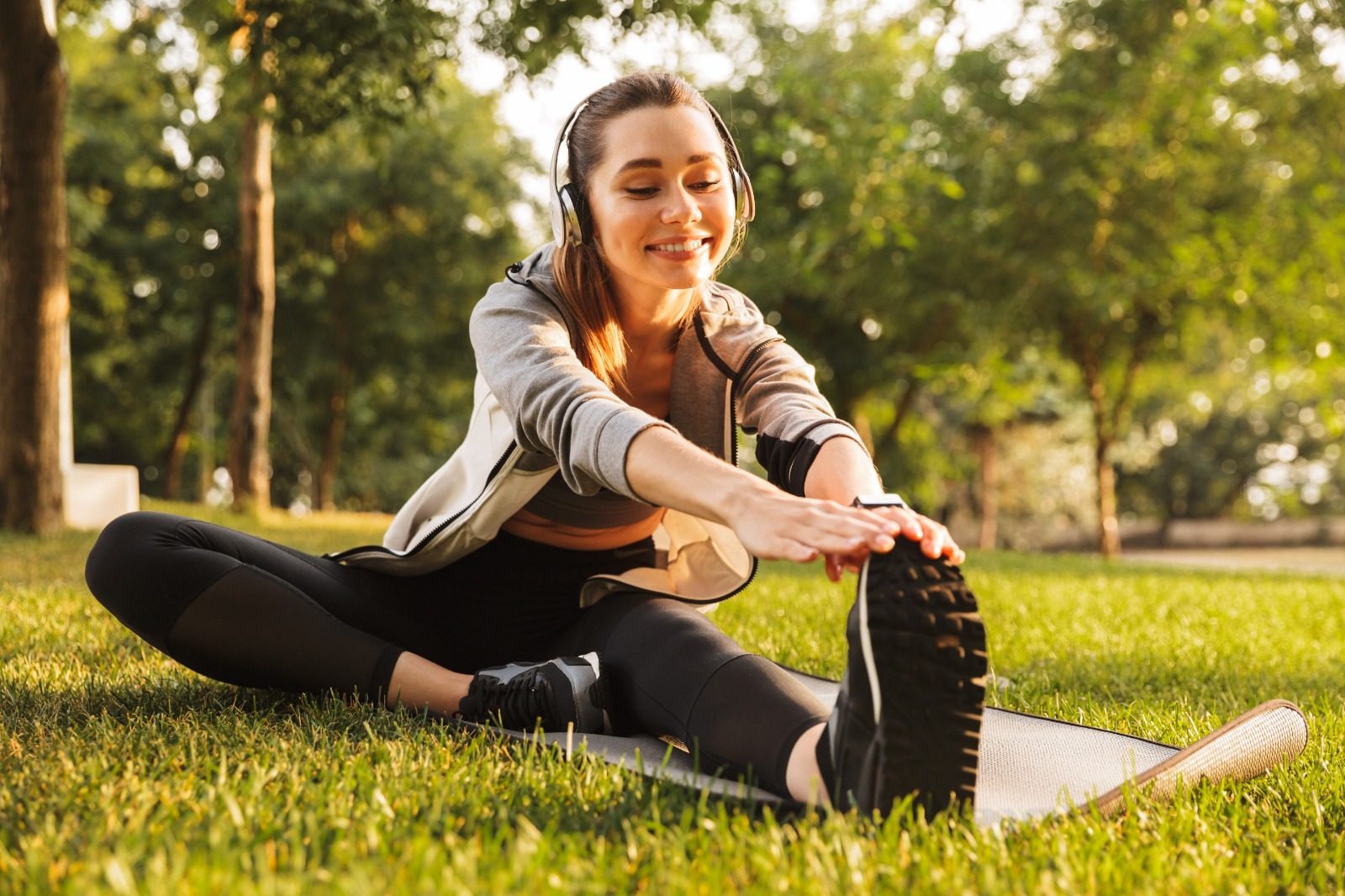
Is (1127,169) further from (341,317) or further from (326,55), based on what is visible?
(341,317)

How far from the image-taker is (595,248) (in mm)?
2428

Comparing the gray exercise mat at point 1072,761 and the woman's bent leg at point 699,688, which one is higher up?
the woman's bent leg at point 699,688

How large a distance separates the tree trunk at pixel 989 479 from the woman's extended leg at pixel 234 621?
68.5 ft

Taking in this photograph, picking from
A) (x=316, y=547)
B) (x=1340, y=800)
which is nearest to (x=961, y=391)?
(x=316, y=547)

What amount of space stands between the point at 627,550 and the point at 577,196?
899 millimetres

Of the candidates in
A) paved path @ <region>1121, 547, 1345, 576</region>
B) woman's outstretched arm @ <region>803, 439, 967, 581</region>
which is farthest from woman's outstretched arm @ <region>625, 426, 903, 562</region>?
paved path @ <region>1121, 547, 1345, 576</region>

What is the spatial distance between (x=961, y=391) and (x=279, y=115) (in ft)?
35.1

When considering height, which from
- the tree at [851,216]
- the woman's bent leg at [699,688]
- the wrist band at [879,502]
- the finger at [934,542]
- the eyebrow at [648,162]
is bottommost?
the woman's bent leg at [699,688]

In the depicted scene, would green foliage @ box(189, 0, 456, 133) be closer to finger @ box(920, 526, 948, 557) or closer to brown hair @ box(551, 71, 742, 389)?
brown hair @ box(551, 71, 742, 389)

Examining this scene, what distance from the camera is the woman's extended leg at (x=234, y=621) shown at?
2.32 metres

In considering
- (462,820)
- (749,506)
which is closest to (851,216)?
(749,506)

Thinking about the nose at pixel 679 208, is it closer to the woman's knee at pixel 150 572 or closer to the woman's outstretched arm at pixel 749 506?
the woman's outstretched arm at pixel 749 506

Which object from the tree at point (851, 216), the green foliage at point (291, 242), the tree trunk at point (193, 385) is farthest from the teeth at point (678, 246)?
the tree trunk at point (193, 385)

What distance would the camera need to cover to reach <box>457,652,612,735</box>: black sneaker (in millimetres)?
2162
